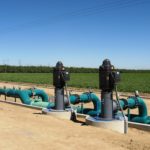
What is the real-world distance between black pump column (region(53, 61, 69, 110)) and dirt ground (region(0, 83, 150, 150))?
4.36 ft

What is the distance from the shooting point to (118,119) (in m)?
9.02

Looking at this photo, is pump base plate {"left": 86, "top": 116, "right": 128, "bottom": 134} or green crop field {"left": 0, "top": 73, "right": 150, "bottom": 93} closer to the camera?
pump base plate {"left": 86, "top": 116, "right": 128, "bottom": 134}

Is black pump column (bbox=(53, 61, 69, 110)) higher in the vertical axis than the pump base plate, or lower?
higher

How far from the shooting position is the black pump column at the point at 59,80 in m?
10.7

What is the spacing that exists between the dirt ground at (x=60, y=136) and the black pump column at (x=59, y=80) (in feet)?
4.36

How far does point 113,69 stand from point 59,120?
1.94 meters

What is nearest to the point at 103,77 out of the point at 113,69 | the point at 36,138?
the point at 113,69

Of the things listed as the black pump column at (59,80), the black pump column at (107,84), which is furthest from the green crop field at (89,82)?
the black pump column at (107,84)

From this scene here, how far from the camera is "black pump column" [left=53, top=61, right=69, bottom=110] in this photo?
422 inches

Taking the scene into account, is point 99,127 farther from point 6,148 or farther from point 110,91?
point 6,148

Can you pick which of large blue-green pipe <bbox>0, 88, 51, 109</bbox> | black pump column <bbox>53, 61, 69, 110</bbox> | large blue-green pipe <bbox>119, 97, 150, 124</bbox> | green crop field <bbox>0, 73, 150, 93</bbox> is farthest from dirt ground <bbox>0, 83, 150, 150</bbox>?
green crop field <bbox>0, 73, 150, 93</bbox>

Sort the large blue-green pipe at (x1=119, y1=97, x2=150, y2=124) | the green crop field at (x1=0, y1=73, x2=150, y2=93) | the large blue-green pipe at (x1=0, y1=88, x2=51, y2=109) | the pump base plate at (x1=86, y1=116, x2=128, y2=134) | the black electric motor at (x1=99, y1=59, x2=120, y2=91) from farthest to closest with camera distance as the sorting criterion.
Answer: the green crop field at (x1=0, y1=73, x2=150, y2=93), the large blue-green pipe at (x1=0, y1=88, x2=51, y2=109), the large blue-green pipe at (x1=119, y1=97, x2=150, y2=124), the black electric motor at (x1=99, y1=59, x2=120, y2=91), the pump base plate at (x1=86, y1=116, x2=128, y2=134)

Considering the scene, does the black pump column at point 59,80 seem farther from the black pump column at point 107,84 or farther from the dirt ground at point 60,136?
the black pump column at point 107,84

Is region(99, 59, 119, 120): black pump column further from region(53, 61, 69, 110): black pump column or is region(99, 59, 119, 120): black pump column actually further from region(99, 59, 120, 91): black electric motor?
region(53, 61, 69, 110): black pump column
